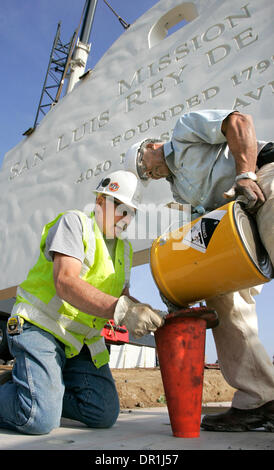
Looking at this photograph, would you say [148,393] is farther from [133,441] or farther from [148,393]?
[133,441]

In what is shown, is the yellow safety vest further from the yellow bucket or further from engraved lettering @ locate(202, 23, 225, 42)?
engraved lettering @ locate(202, 23, 225, 42)

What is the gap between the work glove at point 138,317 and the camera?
1.35 meters

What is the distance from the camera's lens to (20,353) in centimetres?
163

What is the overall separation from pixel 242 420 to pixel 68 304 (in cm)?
96

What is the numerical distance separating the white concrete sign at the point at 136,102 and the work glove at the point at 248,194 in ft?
6.35

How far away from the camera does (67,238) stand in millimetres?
1637

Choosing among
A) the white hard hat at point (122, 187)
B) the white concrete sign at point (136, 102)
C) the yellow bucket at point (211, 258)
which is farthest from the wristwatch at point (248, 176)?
the white concrete sign at point (136, 102)

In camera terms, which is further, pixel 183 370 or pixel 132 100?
pixel 132 100

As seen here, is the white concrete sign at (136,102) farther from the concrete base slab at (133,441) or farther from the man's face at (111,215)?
the concrete base slab at (133,441)

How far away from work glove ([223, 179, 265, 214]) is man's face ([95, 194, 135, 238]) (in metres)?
0.77

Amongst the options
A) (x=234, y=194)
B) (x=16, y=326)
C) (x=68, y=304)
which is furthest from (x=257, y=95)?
(x=16, y=326)
